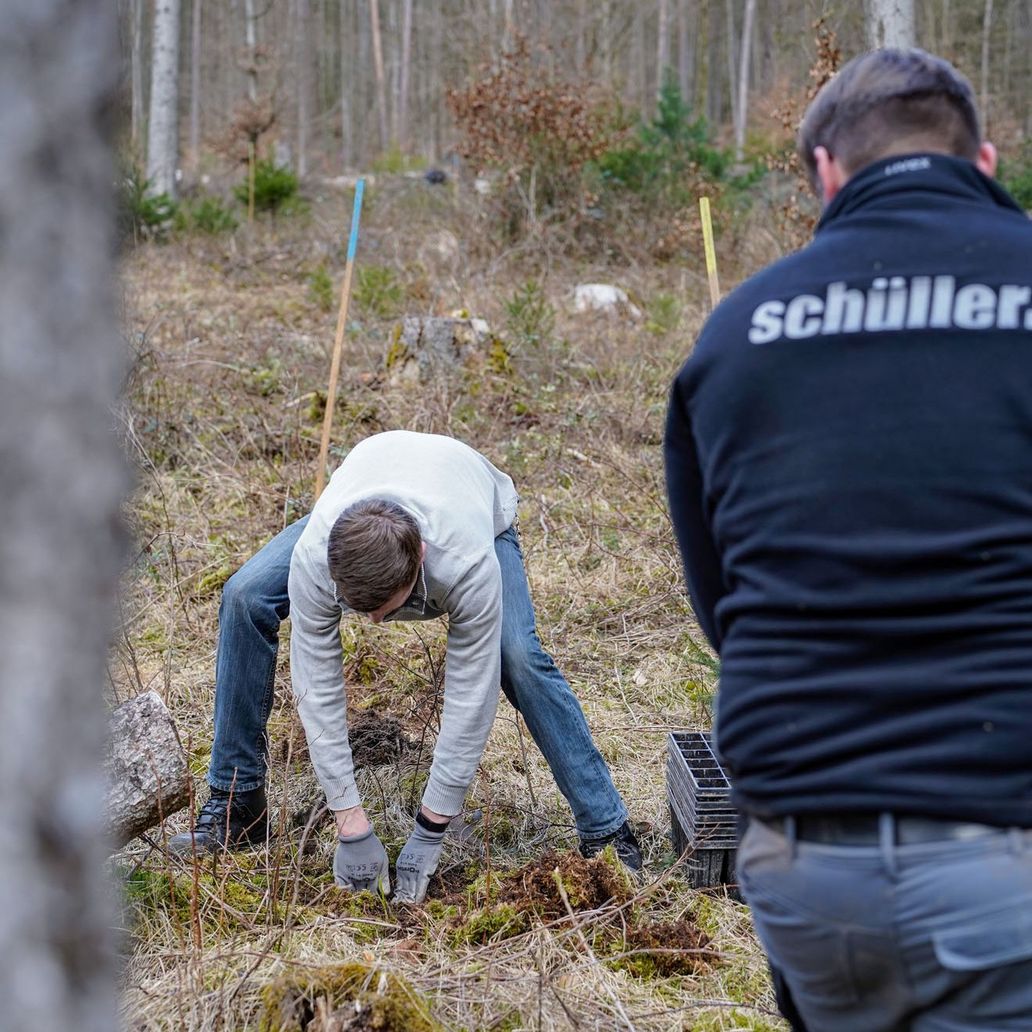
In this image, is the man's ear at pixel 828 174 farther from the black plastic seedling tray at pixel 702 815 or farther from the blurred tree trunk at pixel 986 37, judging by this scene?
the blurred tree trunk at pixel 986 37

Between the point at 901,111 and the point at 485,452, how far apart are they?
214 inches

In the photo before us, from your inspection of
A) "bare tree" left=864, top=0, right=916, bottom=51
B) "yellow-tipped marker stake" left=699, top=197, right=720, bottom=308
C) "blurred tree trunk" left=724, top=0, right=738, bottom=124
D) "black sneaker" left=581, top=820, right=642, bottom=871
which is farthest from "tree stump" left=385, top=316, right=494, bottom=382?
"blurred tree trunk" left=724, top=0, right=738, bottom=124

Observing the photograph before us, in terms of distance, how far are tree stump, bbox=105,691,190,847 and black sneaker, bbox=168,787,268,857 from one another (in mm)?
385

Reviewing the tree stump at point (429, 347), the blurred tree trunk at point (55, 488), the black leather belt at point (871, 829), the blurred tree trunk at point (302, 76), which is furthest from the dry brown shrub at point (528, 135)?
the blurred tree trunk at point (302, 76)

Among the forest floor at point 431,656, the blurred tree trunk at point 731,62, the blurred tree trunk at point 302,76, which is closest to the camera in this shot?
the forest floor at point 431,656

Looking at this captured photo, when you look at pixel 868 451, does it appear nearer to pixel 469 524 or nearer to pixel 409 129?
pixel 469 524

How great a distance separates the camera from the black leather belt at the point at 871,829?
1.33m

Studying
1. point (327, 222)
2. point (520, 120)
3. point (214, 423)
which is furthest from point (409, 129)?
point (214, 423)

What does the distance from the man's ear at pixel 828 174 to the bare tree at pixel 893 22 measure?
6351 mm

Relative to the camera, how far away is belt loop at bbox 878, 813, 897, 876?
134cm

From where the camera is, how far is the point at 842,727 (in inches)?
54.1

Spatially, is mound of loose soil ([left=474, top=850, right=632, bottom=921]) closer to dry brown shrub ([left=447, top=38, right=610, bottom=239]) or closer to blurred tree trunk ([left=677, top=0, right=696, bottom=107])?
dry brown shrub ([left=447, top=38, right=610, bottom=239])

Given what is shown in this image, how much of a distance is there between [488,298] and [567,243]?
2132 millimetres

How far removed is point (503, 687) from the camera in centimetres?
338
